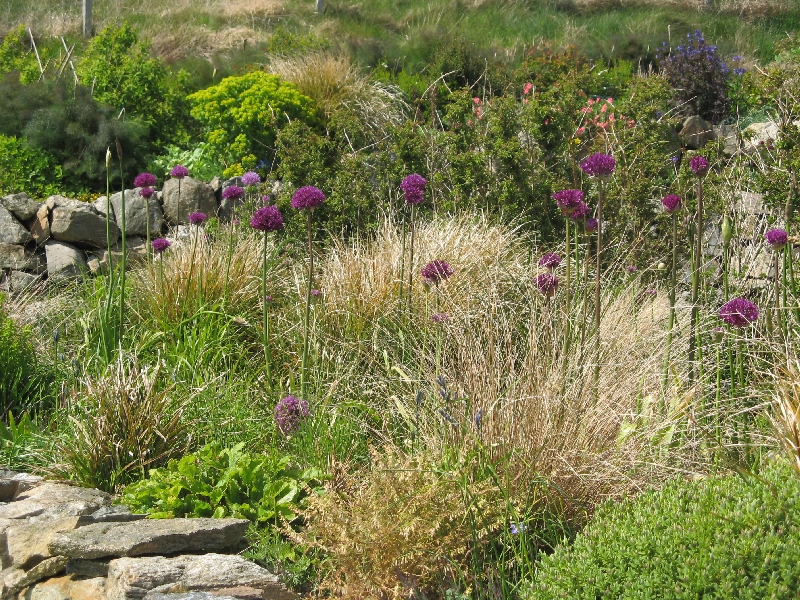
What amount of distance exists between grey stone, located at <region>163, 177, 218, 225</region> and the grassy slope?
5.44m

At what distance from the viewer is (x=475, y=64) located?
38.6 feet

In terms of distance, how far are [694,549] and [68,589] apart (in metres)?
2.25

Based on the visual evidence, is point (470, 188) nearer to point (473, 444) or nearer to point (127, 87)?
point (473, 444)

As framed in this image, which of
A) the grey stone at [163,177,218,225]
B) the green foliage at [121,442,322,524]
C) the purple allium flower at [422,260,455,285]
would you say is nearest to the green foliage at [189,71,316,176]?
the grey stone at [163,177,218,225]

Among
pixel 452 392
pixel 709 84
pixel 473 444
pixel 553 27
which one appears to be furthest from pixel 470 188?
pixel 553 27

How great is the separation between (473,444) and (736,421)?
133 cm

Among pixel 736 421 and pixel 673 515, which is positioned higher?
pixel 673 515

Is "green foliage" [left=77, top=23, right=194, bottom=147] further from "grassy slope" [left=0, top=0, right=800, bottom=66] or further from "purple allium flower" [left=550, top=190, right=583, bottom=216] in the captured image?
"purple allium flower" [left=550, top=190, right=583, bottom=216]

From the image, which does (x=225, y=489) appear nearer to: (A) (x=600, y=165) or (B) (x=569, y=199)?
(B) (x=569, y=199)

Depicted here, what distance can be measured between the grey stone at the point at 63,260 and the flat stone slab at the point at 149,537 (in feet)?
13.9

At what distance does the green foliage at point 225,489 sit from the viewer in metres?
3.57

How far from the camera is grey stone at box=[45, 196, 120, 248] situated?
7.38 meters

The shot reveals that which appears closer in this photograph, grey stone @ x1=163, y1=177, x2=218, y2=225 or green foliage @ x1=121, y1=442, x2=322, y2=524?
green foliage @ x1=121, y1=442, x2=322, y2=524

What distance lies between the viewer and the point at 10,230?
7.31m
